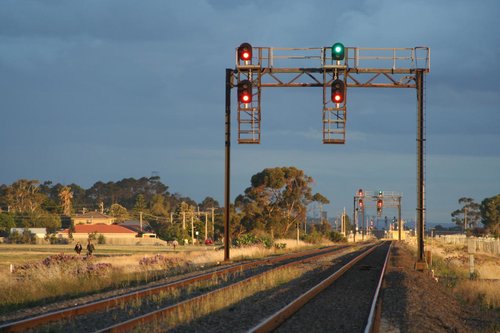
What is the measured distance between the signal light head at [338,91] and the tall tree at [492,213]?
152 m

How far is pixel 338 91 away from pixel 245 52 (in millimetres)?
4194

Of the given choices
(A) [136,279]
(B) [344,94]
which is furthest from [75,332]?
(B) [344,94]

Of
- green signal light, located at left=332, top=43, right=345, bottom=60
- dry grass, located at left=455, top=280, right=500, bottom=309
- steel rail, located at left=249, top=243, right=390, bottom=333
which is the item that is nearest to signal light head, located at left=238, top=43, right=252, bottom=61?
green signal light, located at left=332, top=43, right=345, bottom=60

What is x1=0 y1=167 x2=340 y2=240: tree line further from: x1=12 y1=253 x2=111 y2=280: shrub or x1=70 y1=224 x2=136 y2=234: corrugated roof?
x1=12 y1=253 x2=111 y2=280: shrub

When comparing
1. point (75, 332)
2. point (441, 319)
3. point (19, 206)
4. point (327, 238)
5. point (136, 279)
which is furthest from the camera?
point (19, 206)

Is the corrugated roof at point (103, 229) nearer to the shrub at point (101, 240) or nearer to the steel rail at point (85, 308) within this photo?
the shrub at point (101, 240)

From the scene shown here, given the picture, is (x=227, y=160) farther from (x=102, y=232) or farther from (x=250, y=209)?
(x=102, y=232)

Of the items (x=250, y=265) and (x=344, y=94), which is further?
(x=250, y=265)

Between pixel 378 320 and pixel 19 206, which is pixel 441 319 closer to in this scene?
pixel 378 320

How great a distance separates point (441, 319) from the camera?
15.6 m

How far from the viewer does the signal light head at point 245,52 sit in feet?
92.9

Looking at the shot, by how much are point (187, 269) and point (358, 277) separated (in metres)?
8.84

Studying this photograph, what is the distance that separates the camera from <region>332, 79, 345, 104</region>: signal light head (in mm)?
27130

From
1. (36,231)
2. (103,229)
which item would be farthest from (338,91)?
(103,229)
